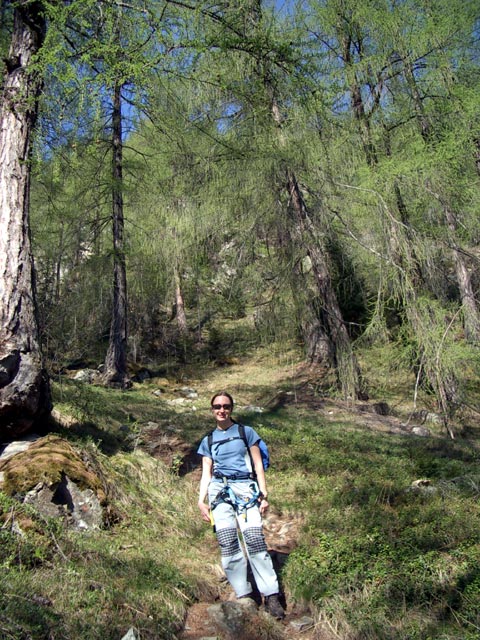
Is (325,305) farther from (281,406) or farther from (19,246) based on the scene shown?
(19,246)

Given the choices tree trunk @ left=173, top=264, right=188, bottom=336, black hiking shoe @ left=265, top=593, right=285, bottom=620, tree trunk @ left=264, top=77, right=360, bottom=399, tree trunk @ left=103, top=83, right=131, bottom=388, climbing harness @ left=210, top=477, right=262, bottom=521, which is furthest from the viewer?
tree trunk @ left=173, top=264, right=188, bottom=336

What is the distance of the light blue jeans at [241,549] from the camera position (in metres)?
→ 3.20

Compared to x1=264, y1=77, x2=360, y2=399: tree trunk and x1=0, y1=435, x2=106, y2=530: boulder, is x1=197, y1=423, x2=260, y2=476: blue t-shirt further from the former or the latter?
x1=264, y1=77, x2=360, y2=399: tree trunk

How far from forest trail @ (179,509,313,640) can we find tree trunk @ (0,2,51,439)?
93.3 inches

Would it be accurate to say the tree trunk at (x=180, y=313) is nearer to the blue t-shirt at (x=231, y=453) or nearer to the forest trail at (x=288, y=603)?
the forest trail at (x=288, y=603)

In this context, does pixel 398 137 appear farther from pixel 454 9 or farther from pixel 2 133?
pixel 2 133

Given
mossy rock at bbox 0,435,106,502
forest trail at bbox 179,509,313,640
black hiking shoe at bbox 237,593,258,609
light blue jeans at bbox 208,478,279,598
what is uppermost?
mossy rock at bbox 0,435,106,502

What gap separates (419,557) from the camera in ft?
11.5

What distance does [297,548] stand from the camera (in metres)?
4.09

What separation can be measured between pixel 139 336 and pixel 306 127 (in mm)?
11450

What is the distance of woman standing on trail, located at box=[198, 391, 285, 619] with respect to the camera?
10.6 ft

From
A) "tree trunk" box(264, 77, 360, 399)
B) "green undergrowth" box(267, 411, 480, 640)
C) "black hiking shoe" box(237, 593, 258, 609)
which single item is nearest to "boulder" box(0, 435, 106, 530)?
"black hiking shoe" box(237, 593, 258, 609)

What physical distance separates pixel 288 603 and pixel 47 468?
6.92 ft

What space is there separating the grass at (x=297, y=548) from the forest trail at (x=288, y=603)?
0.23 feet
